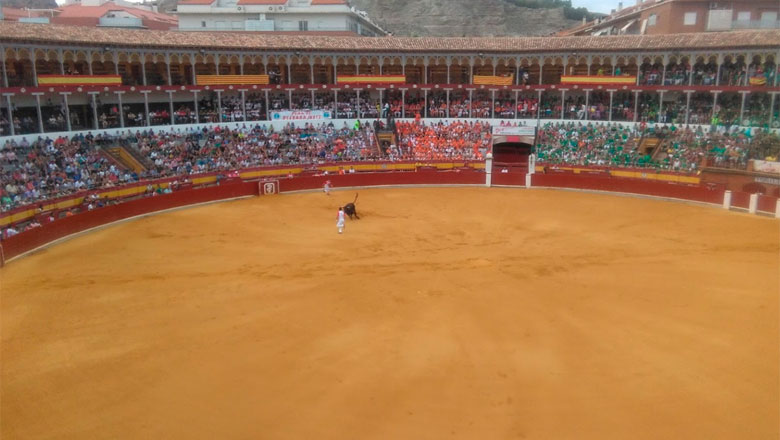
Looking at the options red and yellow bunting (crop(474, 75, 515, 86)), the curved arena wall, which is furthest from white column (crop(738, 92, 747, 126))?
red and yellow bunting (crop(474, 75, 515, 86))

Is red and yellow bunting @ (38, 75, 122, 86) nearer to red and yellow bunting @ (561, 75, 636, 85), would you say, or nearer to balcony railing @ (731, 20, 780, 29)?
red and yellow bunting @ (561, 75, 636, 85)

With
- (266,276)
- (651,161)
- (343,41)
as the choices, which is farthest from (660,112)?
(266,276)

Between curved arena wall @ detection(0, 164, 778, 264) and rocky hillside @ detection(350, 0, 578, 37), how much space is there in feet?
207

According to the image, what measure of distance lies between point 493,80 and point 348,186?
14.2 meters

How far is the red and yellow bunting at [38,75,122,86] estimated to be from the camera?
29.7 meters

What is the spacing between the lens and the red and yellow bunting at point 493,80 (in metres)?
39.7

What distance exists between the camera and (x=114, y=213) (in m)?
24.0

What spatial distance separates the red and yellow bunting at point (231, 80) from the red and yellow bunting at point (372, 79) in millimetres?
5017

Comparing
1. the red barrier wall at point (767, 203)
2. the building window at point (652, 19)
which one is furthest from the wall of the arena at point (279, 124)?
the building window at point (652, 19)

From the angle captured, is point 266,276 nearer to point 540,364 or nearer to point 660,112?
point 540,364

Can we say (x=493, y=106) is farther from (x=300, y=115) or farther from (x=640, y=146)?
(x=300, y=115)

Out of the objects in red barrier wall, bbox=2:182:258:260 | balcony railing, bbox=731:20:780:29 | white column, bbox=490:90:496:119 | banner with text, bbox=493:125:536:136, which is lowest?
red barrier wall, bbox=2:182:258:260

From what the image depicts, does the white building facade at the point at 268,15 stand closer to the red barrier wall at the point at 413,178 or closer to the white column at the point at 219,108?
the white column at the point at 219,108

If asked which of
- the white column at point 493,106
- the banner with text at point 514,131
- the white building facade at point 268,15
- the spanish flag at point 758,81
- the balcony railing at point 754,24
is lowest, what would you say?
the banner with text at point 514,131
